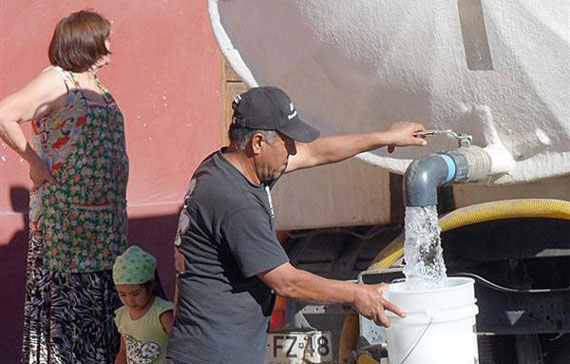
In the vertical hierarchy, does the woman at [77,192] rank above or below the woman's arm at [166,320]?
above

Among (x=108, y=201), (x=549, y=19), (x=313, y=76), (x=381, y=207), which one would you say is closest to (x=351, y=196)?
(x=381, y=207)

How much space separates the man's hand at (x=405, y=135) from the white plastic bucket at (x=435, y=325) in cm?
42

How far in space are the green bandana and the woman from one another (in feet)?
1.86

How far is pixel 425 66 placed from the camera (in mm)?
3125

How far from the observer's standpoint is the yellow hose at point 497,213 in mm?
3045

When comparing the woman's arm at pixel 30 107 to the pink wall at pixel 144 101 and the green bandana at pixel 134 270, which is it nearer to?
the green bandana at pixel 134 270

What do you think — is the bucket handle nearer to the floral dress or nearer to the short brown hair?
the floral dress

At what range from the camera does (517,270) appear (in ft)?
11.3

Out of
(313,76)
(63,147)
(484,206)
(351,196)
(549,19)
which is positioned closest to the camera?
(549,19)

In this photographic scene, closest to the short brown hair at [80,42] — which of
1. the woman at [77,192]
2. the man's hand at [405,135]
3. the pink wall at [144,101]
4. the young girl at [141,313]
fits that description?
the woman at [77,192]

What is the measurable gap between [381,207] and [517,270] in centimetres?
46

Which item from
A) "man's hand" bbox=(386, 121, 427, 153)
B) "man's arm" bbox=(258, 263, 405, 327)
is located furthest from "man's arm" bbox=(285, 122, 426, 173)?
"man's arm" bbox=(258, 263, 405, 327)

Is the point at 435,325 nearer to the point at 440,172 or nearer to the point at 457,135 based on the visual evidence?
the point at 440,172

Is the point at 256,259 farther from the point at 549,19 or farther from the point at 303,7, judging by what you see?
the point at 549,19
